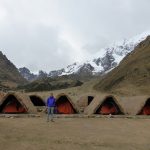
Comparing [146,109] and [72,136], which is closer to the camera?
[72,136]

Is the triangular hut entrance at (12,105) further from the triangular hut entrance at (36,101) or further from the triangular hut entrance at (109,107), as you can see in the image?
the triangular hut entrance at (36,101)

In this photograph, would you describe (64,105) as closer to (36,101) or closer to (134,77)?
(36,101)

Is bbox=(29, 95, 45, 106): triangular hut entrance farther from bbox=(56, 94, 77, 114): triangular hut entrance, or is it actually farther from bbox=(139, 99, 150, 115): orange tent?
bbox=(139, 99, 150, 115): orange tent

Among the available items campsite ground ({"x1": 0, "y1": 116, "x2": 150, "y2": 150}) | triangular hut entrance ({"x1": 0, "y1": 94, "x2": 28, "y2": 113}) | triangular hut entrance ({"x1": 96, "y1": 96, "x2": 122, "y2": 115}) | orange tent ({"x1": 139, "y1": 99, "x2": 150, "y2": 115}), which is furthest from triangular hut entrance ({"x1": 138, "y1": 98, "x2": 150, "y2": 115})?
triangular hut entrance ({"x1": 0, "y1": 94, "x2": 28, "y2": 113})

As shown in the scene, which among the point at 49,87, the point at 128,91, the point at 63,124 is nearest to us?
the point at 63,124

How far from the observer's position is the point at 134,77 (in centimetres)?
8775

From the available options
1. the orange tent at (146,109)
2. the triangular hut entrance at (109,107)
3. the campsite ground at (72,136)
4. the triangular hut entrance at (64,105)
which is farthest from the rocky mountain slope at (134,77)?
the campsite ground at (72,136)

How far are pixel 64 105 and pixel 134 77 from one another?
5536 cm

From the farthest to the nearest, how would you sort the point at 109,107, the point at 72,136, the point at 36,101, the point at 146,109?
the point at 36,101 < the point at 146,109 < the point at 109,107 < the point at 72,136

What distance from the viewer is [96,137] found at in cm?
2005

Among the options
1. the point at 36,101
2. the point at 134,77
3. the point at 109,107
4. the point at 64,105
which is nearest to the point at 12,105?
the point at 64,105

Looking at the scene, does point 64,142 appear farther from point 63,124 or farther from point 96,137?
point 63,124

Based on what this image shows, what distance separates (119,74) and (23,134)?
80910mm

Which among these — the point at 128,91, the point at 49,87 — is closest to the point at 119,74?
the point at 128,91
